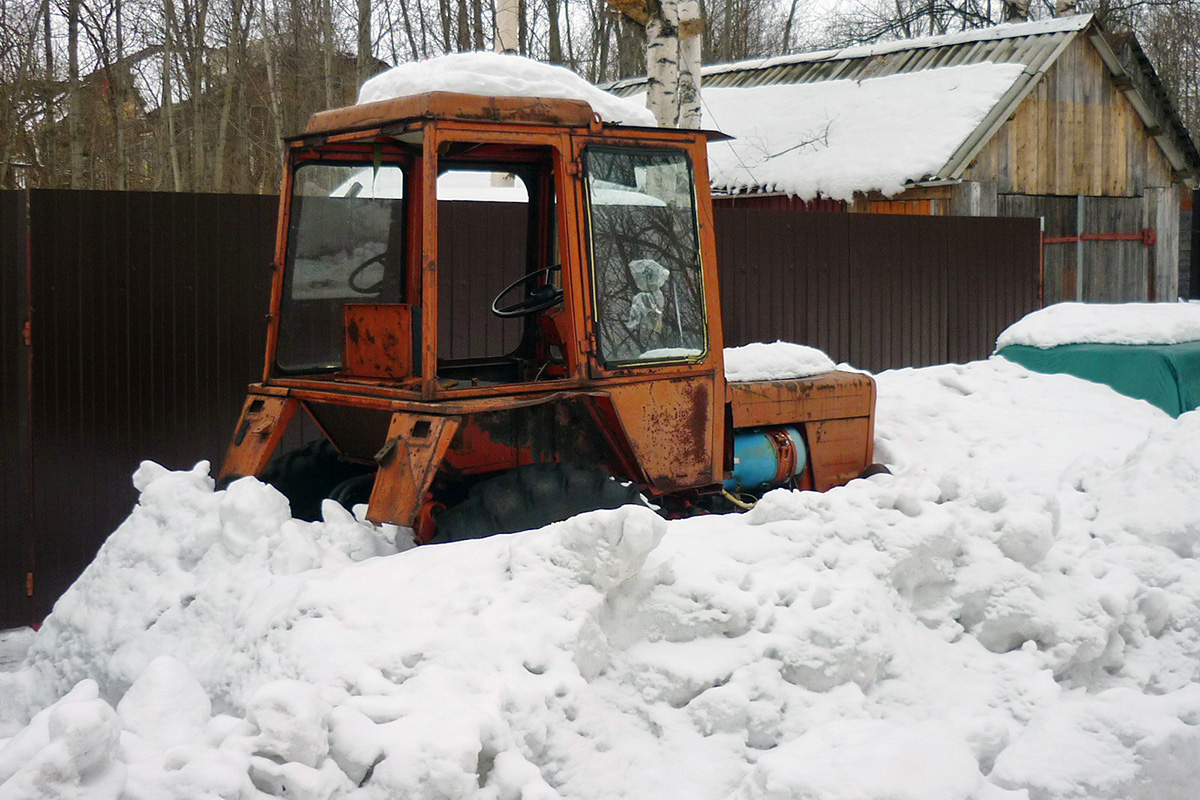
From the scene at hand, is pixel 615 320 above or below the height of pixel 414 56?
below

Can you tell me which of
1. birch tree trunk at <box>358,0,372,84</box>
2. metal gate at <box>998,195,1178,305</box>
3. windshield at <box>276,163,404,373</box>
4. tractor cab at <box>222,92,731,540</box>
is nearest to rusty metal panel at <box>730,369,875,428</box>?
tractor cab at <box>222,92,731,540</box>

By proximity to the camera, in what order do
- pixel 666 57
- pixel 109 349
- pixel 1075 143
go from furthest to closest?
pixel 1075 143
pixel 666 57
pixel 109 349

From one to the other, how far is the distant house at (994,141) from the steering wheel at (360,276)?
35.2ft

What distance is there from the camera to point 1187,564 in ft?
16.6

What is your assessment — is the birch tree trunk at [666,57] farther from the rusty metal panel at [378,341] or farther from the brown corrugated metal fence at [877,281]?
the rusty metal panel at [378,341]

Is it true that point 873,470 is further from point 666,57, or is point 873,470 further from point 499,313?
point 666,57

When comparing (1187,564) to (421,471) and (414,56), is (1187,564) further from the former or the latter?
(414,56)

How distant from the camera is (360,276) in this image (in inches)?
207

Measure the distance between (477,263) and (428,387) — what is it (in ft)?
13.1

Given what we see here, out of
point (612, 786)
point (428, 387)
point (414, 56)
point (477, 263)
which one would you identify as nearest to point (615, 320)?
point (428, 387)

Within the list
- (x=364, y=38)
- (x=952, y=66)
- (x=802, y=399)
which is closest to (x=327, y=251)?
(x=802, y=399)

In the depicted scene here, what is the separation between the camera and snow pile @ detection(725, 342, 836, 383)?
19.2 feet

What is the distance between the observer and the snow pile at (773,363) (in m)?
5.85

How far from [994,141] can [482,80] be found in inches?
501
